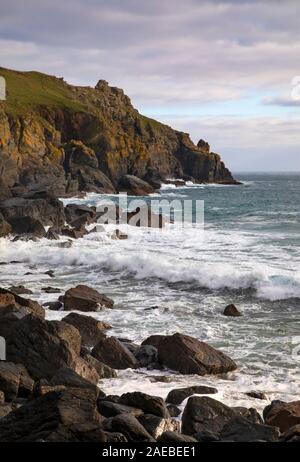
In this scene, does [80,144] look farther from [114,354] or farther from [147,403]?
[147,403]

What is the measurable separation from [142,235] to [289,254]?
12.5m

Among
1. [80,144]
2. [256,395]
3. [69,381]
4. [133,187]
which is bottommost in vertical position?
[256,395]

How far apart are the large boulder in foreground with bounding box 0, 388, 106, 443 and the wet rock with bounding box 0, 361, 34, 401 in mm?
2254

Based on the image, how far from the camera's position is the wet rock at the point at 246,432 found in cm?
802

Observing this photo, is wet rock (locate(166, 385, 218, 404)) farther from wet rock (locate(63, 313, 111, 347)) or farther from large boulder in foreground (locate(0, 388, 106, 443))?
wet rock (locate(63, 313, 111, 347))

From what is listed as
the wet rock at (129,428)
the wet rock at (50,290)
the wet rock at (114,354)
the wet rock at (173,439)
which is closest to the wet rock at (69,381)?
the wet rock at (129,428)

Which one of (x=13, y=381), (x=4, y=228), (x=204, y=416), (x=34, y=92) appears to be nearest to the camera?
(x=204, y=416)

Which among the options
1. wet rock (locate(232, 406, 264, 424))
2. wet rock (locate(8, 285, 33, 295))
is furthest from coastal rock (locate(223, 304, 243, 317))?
wet rock (locate(8, 285, 33, 295))

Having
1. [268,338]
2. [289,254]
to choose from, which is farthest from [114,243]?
[268,338]

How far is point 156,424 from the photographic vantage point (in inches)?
345

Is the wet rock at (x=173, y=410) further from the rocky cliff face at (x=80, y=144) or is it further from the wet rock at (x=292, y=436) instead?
the rocky cliff face at (x=80, y=144)

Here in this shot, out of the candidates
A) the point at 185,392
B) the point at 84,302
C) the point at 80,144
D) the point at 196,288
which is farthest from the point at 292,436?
the point at 80,144

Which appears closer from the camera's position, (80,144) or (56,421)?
(56,421)

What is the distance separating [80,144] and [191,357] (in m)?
76.9
